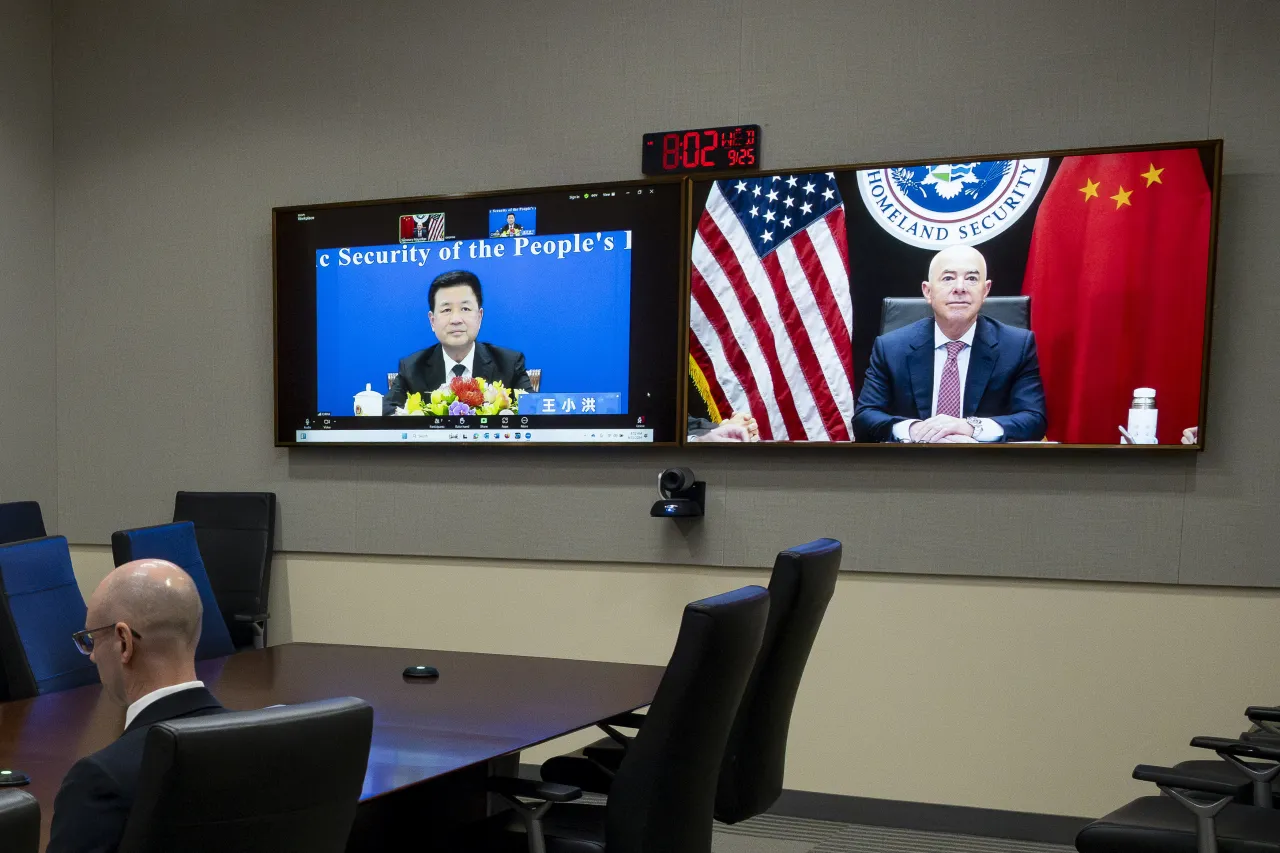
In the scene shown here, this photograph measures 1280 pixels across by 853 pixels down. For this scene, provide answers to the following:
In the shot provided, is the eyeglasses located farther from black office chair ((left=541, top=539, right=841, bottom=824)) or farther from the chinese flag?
the chinese flag

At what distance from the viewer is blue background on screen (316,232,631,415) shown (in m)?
4.84

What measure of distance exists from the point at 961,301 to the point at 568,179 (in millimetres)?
1719

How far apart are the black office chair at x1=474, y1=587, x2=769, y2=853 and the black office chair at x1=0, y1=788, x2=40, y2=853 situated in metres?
1.37

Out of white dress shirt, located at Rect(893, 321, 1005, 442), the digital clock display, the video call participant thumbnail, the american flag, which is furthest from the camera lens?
the video call participant thumbnail

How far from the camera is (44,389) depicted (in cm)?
584

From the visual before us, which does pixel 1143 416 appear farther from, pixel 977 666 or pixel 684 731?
pixel 684 731

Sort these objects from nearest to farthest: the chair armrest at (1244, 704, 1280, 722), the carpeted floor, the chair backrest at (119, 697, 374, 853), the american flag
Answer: the chair backrest at (119, 697, 374, 853), the chair armrest at (1244, 704, 1280, 722), the carpeted floor, the american flag

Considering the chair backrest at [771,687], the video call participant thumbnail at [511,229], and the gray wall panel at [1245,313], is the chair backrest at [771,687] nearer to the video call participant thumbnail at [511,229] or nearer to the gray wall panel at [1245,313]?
the gray wall panel at [1245,313]

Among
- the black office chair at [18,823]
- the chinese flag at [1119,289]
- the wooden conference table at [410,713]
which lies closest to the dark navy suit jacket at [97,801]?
the black office chair at [18,823]

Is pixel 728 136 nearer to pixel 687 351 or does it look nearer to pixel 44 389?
pixel 687 351

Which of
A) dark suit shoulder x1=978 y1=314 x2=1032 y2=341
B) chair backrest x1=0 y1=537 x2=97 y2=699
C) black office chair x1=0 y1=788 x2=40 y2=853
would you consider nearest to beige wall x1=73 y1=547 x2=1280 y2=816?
dark suit shoulder x1=978 y1=314 x2=1032 y2=341

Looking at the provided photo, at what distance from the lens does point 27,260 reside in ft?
18.8

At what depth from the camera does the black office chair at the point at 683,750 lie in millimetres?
2430

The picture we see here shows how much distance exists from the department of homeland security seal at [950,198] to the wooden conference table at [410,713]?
196cm
